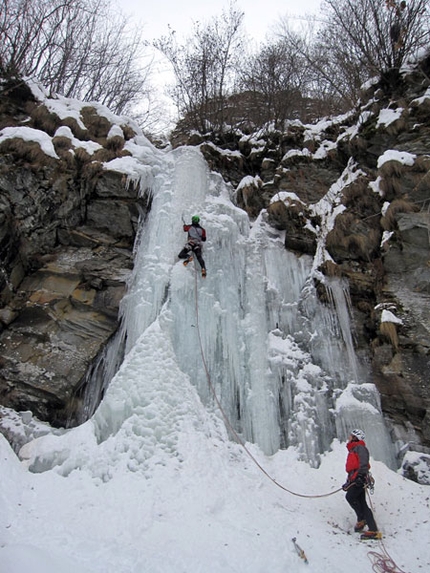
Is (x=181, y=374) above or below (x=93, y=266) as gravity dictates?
below

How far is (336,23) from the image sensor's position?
1079 centimetres

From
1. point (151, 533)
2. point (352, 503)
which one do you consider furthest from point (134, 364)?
point (352, 503)

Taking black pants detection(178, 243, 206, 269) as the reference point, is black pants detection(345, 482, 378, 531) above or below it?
below

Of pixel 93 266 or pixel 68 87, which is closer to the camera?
pixel 93 266

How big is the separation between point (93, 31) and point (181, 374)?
1177 cm

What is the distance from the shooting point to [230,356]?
20.5ft

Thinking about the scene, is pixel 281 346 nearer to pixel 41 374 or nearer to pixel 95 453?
pixel 95 453

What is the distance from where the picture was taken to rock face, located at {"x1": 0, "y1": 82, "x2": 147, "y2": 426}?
5895mm

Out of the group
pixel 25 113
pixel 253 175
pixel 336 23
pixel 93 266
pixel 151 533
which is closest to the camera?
pixel 151 533

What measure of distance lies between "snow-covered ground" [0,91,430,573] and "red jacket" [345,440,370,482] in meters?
0.67

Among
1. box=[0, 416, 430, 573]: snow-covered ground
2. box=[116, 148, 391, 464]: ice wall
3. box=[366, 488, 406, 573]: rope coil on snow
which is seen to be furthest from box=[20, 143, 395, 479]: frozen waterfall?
box=[366, 488, 406, 573]: rope coil on snow

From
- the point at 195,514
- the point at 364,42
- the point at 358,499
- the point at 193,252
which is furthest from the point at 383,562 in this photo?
the point at 364,42

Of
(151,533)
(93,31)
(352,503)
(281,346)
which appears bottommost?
(151,533)

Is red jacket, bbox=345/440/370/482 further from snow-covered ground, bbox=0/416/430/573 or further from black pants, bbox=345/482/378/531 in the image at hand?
snow-covered ground, bbox=0/416/430/573
